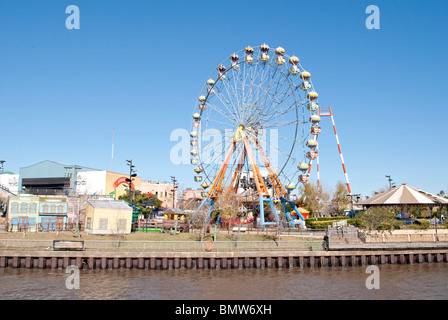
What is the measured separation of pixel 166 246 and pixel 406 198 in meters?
35.7

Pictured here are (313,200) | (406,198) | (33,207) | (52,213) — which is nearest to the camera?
(33,207)

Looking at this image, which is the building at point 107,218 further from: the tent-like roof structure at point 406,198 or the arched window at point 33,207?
the tent-like roof structure at point 406,198

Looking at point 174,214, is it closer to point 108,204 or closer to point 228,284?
point 108,204

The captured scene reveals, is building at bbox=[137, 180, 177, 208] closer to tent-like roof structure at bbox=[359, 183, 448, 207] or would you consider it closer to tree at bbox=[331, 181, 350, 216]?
tree at bbox=[331, 181, 350, 216]

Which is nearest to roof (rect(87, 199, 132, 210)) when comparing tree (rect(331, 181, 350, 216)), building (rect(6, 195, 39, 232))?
building (rect(6, 195, 39, 232))

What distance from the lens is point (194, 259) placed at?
1483 inches

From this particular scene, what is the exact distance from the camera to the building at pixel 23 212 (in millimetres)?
50062

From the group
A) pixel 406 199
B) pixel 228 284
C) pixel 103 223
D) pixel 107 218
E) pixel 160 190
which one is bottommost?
pixel 228 284

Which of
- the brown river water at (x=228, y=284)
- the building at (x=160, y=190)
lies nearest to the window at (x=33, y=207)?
the brown river water at (x=228, y=284)

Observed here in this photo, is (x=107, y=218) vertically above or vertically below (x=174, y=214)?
below

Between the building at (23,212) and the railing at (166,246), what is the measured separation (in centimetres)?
1207

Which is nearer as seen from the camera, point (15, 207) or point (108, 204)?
point (108, 204)

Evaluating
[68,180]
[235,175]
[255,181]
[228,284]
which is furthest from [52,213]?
[68,180]
